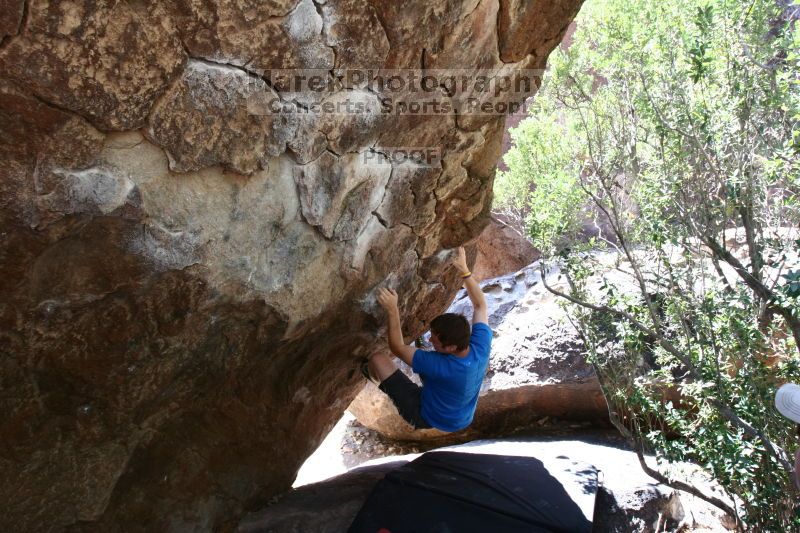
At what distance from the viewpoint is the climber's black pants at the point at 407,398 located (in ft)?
12.6

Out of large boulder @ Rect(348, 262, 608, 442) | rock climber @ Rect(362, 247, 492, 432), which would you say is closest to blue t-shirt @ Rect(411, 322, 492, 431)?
rock climber @ Rect(362, 247, 492, 432)

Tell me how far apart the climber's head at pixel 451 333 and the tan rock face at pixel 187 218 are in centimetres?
40

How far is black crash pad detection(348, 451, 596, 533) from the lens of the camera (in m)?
3.43

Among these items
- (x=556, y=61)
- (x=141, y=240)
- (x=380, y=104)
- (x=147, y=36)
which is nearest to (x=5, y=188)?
(x=141, y=240)

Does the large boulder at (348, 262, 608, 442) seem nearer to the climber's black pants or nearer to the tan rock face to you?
the climber's black pants

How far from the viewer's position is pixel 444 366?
3594 mm

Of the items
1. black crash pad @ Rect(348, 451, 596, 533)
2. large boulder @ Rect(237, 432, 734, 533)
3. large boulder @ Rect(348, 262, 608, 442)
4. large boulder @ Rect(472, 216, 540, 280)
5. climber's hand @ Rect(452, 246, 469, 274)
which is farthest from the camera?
large boulder @ Rect(472, 216, 540, 280)

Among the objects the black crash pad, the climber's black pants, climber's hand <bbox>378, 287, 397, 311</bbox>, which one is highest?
climber's hand <bbox>378, 287, 397, 311</bbox>

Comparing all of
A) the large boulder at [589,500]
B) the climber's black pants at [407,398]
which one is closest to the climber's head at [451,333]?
the climber's black pants at [407,398]

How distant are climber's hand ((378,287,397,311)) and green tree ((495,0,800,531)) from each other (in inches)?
45.2

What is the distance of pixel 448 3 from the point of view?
2.79 m

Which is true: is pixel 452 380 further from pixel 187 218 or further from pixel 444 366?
pixel 187 218

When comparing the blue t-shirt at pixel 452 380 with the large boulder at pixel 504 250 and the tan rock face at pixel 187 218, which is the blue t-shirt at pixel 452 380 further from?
the large boulder at pixel 504 250

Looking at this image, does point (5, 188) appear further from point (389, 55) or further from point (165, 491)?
point (165, 491)
